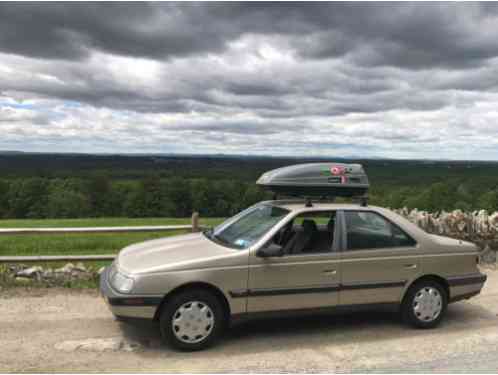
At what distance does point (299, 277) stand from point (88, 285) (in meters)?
3.90

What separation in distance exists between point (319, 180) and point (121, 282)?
8.63ft

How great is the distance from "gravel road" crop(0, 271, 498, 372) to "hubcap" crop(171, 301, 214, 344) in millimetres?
178

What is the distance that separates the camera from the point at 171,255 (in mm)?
5262

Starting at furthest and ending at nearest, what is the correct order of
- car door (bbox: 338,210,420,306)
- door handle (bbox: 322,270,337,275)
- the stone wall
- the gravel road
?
the stone wall
car door (bbox: 338,210,420,306)
door handle (bbox: 322,270,337,275)
the gravel road

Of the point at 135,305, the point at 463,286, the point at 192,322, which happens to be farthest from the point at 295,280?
the point at 463,286

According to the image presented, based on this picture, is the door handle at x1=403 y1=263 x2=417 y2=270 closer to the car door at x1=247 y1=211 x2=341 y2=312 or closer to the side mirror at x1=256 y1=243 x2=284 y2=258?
the car door at x1=247 y1=211 x2=341 y2=312

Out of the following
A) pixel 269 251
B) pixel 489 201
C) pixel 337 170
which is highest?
pixel 337 170

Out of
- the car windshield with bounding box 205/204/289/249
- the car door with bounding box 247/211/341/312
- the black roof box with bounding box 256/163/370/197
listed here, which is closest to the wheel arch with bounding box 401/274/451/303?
the car door with bounding box 247/211/341/312

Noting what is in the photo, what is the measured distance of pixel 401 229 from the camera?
19.2ft

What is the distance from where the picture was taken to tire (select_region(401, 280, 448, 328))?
5785 millimetres

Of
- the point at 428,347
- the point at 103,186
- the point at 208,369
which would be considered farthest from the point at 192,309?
the point at 103,186

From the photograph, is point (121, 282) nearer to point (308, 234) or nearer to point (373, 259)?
point (308, 234)

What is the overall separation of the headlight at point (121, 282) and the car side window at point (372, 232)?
8.36ft

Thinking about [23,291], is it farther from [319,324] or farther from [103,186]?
[103,186]
